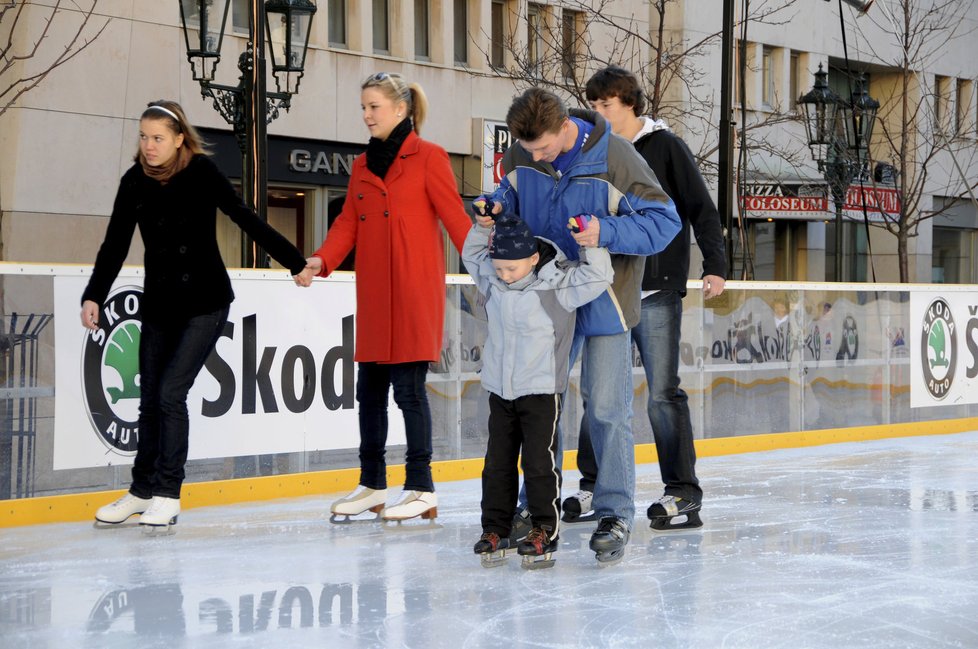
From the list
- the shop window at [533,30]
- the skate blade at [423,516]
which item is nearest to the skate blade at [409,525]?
the skate blade at [423,516]

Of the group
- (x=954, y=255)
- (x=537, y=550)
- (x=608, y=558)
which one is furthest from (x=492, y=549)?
(x=954, y=255)

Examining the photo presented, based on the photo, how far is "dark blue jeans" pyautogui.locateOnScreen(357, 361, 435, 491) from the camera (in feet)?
18.8

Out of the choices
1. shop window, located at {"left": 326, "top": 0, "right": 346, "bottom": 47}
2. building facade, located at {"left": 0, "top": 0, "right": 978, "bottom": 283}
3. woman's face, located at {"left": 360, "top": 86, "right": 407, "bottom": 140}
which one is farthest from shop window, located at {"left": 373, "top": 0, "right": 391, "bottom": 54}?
woman's face, located at {"left": 360, "top": 86, "right": 407, "bottom": 140}

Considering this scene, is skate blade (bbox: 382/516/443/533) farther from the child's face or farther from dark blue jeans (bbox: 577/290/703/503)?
the child's face

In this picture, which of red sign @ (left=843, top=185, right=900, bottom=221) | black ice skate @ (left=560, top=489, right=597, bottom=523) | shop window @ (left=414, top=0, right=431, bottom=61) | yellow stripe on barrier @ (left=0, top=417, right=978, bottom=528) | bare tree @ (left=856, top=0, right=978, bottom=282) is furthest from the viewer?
bare tree @ (left=856, top=0, right=978, bottom=282)

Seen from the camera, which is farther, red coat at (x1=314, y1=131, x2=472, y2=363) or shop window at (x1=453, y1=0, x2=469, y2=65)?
shop window at (x1=453, y1=0, x2=469, y2=65)

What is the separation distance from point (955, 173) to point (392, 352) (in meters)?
27.3

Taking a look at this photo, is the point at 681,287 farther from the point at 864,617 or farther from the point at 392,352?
the point at 864,617

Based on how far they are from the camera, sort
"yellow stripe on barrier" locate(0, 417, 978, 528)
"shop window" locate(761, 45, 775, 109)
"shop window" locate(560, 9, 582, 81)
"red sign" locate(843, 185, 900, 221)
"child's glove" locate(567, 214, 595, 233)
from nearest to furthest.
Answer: "child's glove" locate(567, 214, 595, 233)
"yellow stripe on barrier" locate(0, 417, 978, 528)
"shop window" locate(560, 9, 582, 81)
"red sign" locate(843, 185, 900, 221)
"shop window" locate(761, 45, 775, 109)

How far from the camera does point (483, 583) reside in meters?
4.51

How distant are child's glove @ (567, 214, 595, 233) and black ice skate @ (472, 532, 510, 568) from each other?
1.05 meters

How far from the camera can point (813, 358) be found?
1009 centimetres

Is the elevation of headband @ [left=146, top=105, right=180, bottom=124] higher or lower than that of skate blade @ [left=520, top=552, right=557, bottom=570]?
higher

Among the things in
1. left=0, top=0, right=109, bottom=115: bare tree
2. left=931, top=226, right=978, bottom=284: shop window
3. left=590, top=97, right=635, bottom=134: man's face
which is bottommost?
left=590, top=97, right=635, bottom=134: man's face
